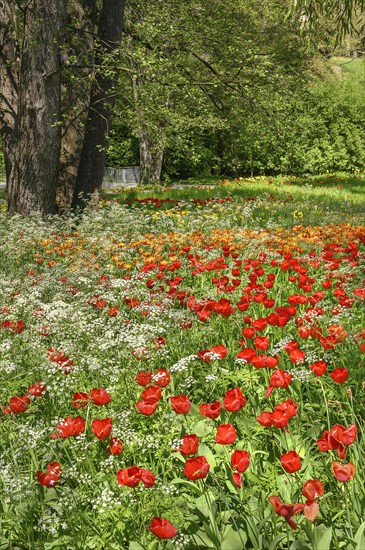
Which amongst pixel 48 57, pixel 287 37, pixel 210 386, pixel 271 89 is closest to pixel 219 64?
pixel 271 89

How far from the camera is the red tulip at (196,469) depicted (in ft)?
5.46

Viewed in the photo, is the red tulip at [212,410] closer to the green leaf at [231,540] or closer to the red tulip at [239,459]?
the red tulip at [239,459]

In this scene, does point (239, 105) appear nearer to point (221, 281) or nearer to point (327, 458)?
point (221, 281)

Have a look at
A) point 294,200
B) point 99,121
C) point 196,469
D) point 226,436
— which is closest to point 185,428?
point 226,436

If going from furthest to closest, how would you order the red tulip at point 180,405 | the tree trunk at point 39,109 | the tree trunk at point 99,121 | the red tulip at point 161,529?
the tree trunk at point 99,121 → the tree trunk at point 39,109 → the red tulip at point 180,405 → the red tulip at point 161,529

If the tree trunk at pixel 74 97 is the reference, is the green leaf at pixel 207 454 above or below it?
below

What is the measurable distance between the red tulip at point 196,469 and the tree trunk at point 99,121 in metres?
7.90

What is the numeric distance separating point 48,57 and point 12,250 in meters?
3.27

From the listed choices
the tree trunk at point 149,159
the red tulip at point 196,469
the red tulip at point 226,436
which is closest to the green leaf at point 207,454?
the red tulip at point 226,436

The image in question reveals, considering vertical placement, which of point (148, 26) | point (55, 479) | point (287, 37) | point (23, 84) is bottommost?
point (55, 479)

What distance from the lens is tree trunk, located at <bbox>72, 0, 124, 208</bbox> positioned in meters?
9.25

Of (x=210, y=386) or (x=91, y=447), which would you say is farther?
(x=210, y=386)

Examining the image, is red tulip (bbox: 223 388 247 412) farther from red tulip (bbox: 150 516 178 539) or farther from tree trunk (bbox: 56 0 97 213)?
tree trunk (bbox: 56 0 97 213)

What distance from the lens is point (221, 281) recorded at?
4.12 meters
